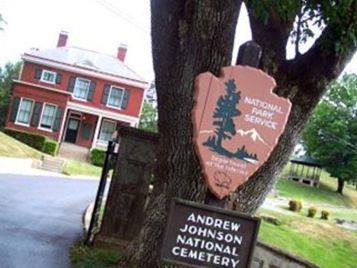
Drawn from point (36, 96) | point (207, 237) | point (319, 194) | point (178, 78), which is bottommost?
point (319, 194)

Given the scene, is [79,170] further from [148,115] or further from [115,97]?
[148,115]

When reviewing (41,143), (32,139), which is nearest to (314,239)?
(41,143)

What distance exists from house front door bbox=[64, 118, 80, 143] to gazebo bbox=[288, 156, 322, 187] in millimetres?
25800

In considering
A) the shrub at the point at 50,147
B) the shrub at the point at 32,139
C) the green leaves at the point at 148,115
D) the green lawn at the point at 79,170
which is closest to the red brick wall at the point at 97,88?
the shrub at the point at 32,139

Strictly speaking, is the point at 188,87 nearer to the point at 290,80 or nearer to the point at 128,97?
the point at 290,80

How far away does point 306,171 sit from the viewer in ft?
208

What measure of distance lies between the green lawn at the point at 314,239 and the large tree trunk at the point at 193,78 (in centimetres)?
1266

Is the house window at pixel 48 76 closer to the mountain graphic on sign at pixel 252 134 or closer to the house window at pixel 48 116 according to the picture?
the house window at pixel 48 116

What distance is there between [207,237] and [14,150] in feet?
97.6

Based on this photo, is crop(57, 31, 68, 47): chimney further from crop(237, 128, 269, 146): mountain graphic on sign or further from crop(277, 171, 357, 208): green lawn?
crop(237, 128, 269, 146): mountain graphic on sign

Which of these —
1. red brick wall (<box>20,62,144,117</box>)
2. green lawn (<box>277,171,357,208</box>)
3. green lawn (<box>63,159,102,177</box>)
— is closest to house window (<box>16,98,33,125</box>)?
red brick wall (<box>20,62,144,117</box>)

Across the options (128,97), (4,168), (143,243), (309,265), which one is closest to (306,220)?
(4,168)

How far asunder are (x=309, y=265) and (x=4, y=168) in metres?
17.8

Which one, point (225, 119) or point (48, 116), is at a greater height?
point (225, 119)
